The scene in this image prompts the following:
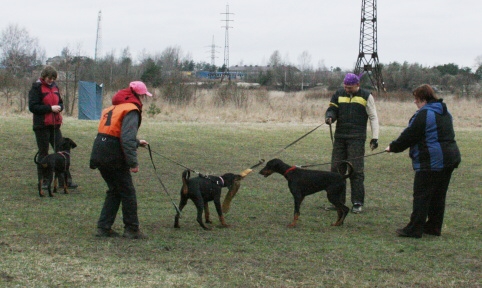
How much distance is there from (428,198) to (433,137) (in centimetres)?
71

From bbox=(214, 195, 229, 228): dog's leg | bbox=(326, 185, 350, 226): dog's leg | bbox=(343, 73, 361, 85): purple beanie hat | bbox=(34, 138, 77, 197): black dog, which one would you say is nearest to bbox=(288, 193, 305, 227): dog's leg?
bbox=(326, 185, 350, 226): dog's leg

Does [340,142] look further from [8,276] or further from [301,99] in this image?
[301,99]

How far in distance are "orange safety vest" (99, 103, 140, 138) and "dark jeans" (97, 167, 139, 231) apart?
408 millimetres

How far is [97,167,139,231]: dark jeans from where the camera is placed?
21.6 feet

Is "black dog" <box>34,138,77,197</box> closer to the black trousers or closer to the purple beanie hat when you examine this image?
the purple beanie hat

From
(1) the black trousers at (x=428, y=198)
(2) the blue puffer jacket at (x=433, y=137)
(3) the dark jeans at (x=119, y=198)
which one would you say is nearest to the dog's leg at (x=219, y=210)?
(3) the dark jeans at (x=119, y=198)

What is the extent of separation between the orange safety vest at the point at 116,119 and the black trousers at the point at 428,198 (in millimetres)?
3287

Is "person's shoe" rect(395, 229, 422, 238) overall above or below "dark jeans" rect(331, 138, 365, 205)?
below

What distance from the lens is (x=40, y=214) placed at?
792 centimetres

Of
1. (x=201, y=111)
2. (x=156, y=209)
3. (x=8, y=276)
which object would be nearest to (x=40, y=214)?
(x=156, y=209)

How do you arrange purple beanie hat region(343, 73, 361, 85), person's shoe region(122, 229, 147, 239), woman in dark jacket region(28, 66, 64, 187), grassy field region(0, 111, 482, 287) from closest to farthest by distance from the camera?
grassy field region(0, 111, 482, 287)
person's shoe region(122, 229, 147, 239)
purple beanie hat region(343, 73, 361, 85)
woman in dark jacket region(28, 66, 64, 187)

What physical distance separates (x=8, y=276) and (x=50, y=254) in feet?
2.69

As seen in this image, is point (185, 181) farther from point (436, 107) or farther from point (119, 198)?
point (436, 107)

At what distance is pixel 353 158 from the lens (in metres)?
8.62
